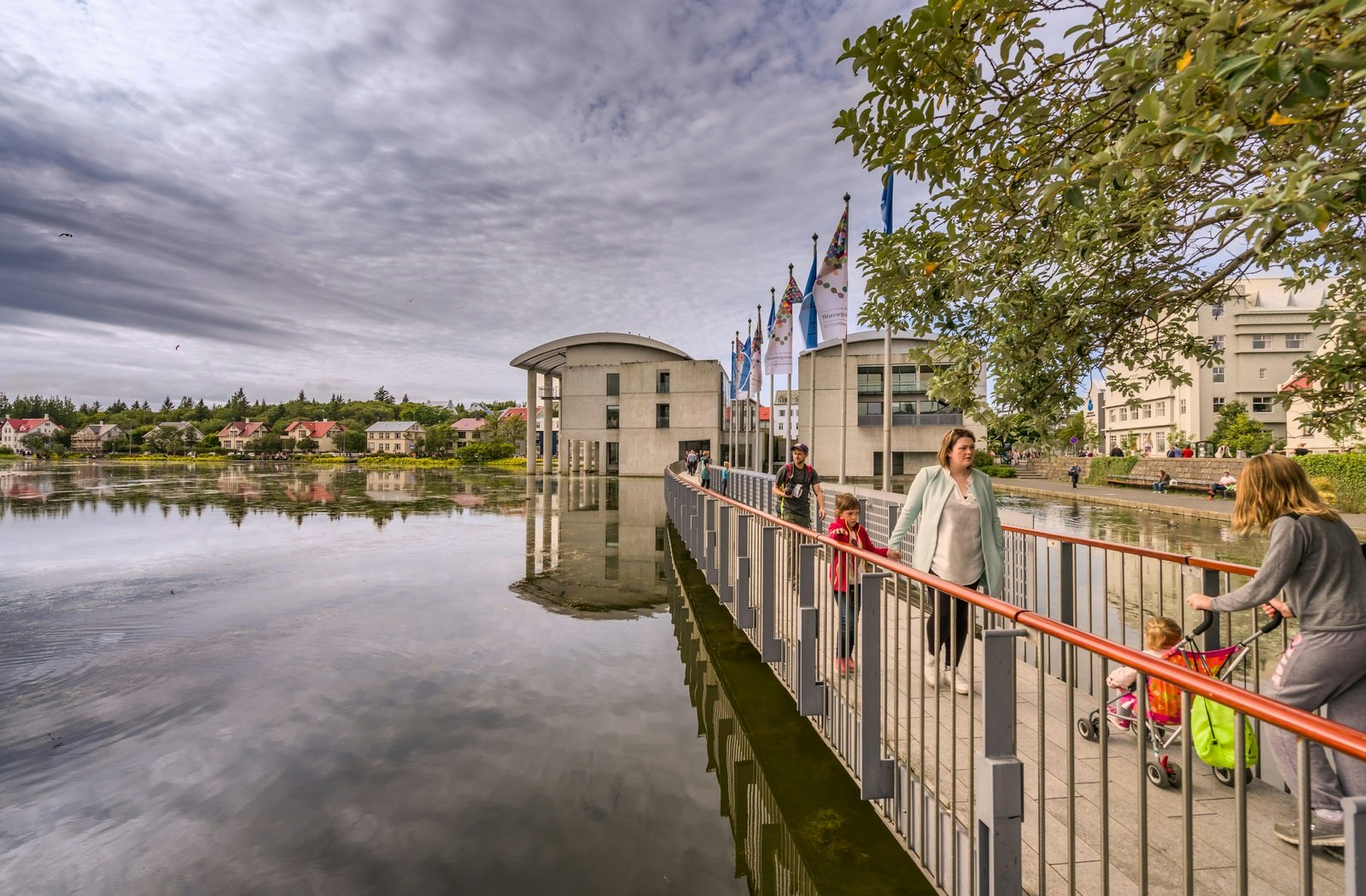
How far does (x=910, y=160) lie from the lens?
4195 mm

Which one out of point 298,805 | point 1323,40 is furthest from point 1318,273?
point 298,805

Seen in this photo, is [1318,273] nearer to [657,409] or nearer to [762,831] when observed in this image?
[762,831]

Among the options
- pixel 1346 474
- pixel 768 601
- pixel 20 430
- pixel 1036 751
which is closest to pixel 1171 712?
pixel 1036 751

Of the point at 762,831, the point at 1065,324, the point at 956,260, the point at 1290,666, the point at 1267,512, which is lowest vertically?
the point at 762,831

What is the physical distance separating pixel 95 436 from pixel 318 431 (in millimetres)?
40151

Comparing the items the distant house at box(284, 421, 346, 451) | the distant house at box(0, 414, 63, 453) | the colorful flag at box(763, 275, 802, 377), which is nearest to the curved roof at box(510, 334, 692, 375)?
the colorful flag at box(763, 275, 802, 377)

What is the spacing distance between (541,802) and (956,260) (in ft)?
15.7

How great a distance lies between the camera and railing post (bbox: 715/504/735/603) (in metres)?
7.08

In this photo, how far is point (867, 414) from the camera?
138ft

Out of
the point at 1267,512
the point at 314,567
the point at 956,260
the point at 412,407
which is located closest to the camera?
the point at 1267,512

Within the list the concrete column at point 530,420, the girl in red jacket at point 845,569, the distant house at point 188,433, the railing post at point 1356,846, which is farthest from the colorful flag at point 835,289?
the distant house at point 188,433

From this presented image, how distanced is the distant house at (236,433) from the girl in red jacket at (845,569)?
450ft

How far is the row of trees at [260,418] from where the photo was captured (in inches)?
3698

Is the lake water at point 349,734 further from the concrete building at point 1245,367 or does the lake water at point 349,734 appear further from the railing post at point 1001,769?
the concrete building at point 1245,367
